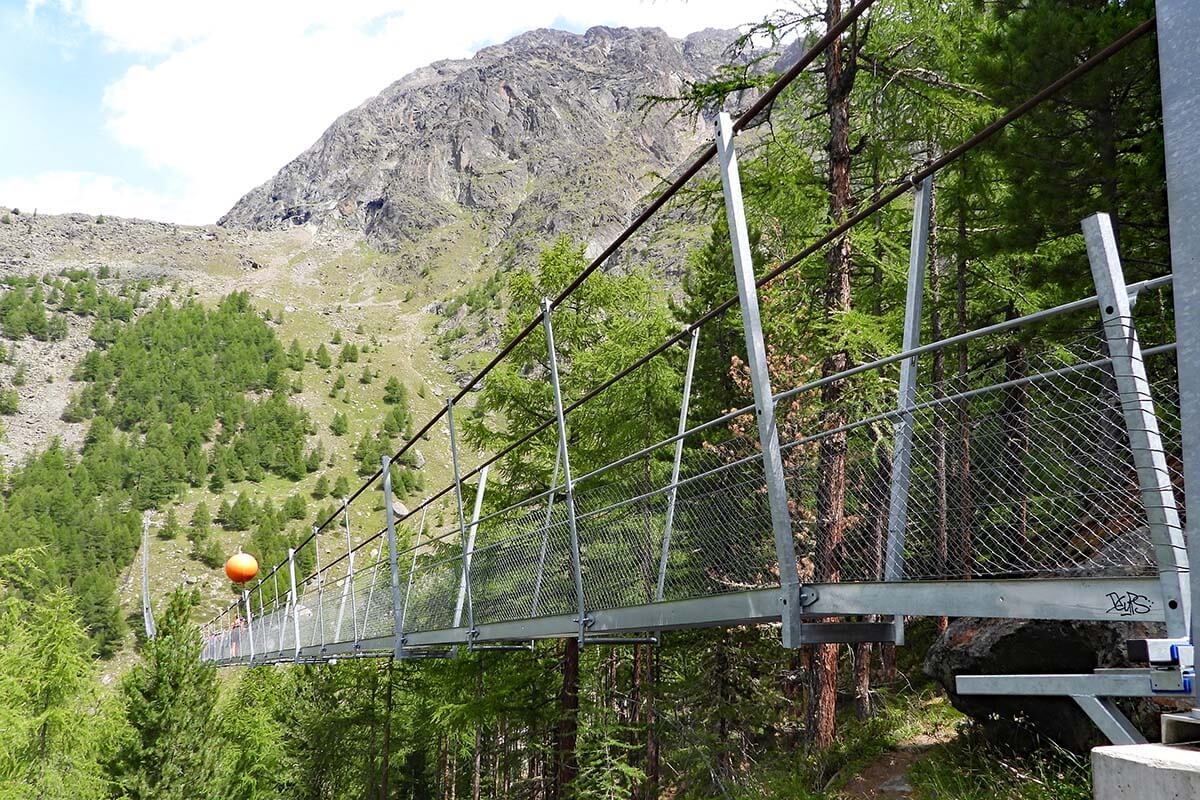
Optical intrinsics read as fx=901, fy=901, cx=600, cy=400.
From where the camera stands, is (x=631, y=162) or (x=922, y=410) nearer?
(x=922, y=410)

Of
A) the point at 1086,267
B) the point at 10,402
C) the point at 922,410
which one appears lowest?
the point at 922,410

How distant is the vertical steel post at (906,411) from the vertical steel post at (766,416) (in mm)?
334

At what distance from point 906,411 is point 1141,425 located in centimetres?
89

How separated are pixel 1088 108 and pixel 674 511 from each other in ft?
15.3

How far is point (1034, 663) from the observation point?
20.0 ft

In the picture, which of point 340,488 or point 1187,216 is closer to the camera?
point 1187,216

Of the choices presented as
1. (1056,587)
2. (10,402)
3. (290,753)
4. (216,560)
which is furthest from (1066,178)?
(10,402)

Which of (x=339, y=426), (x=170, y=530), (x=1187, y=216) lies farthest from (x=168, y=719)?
(x=339, y=426)

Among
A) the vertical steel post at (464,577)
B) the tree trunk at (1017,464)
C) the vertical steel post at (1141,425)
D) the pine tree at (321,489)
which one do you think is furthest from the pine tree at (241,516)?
the vertical steel post at (1141,425)

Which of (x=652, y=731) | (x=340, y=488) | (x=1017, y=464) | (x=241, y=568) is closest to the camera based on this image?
(x=1017, y=464)

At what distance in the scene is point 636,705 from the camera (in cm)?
1314

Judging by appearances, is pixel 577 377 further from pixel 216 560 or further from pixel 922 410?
pixel 216 560

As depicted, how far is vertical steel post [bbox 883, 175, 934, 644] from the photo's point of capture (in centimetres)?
291

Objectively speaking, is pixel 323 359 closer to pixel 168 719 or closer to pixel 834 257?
pixel 168 719
